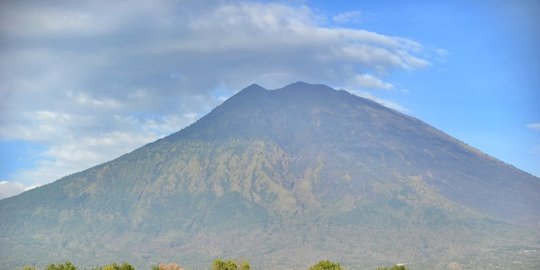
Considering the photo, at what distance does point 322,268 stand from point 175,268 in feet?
116

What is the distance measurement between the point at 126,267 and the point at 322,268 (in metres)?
25.6

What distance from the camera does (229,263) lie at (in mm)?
108188

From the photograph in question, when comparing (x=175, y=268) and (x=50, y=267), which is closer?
(x=50, y=267)

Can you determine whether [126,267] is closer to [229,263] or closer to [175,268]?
[229,263]

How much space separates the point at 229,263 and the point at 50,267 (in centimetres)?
2358

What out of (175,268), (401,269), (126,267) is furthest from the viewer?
(175,268)

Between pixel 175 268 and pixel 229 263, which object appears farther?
pixel 175 268

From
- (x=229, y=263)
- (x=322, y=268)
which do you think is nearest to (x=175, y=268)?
(x=229, y=263)

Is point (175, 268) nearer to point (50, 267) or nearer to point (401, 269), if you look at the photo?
point (50, 267)

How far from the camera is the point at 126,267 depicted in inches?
4119

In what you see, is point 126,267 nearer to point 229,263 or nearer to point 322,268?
point 229,263

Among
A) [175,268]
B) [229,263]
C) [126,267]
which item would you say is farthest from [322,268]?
[175,268]

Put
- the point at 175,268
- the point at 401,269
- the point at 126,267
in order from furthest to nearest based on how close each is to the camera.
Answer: the point at 175,268 → the point at 401,269 → the point at 126,267

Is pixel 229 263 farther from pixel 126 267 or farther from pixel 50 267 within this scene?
pixel 50 267
